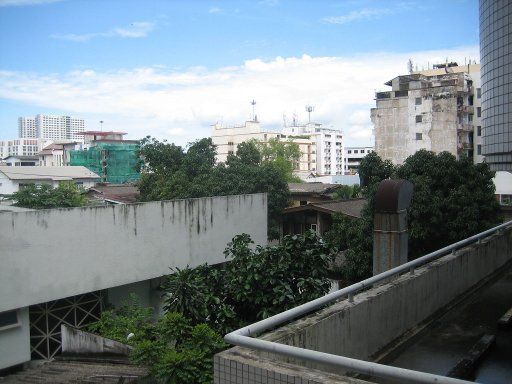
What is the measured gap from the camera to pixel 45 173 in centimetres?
3700

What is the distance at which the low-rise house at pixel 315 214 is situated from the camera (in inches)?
836

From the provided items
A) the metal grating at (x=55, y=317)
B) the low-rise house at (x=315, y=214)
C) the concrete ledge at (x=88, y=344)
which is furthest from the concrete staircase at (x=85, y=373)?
the low-rise house at (x=315, y=214)

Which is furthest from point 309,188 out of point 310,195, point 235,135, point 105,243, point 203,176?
point 235,135

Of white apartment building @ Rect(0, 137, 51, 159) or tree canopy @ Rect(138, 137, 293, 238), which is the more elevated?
white apartment building @ Rect(0, 137, 51, 159)

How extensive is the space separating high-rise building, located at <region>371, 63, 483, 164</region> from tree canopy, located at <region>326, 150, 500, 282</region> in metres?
27.7

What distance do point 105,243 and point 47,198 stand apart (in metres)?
12.2

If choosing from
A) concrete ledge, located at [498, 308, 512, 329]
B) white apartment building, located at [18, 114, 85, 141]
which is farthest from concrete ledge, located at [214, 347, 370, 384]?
white apartment building, located at [18, 114, 85, 141]

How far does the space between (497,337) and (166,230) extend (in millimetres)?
10950

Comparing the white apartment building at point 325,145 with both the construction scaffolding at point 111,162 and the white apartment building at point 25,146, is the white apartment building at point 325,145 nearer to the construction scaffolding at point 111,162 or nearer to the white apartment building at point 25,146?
the construction scaffolding at point 111,162

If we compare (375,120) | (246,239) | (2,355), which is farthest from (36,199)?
(375,120)

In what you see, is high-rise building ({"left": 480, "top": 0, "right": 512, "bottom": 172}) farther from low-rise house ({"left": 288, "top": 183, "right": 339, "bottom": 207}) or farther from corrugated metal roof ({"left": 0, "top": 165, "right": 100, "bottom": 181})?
corrugated metal roof ({"left": 0, "top": 165, "right": 100, "bottom": 181})

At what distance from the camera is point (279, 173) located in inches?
927

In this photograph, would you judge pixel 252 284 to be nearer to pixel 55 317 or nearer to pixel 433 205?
pixel 433 205

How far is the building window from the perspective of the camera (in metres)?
11.1
